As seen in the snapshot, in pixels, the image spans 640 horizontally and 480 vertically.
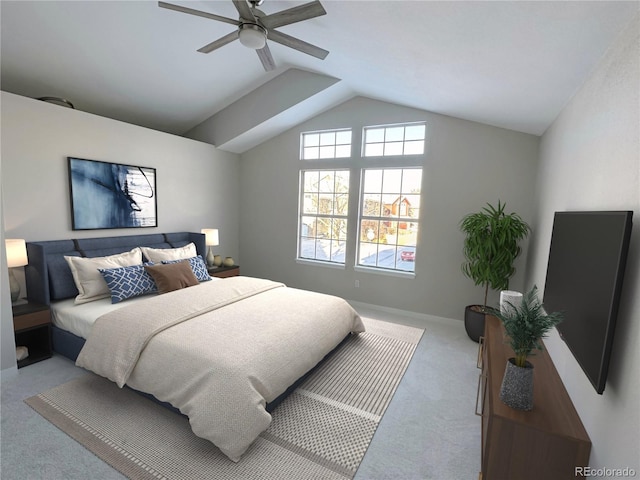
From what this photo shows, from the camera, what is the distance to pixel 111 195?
3.71m

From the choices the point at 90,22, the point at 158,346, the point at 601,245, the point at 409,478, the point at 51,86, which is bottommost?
the point at 409,478

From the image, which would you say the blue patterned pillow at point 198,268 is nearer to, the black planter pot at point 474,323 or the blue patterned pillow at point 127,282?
the blue patterned pillow at point 127,282

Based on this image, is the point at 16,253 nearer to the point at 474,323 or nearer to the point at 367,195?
the point at 367,195

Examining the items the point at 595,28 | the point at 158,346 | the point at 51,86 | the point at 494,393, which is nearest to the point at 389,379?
the point at 494,393

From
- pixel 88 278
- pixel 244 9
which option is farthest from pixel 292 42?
pixel 88 278

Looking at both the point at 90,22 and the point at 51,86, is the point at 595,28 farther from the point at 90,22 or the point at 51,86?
the point at 51,86

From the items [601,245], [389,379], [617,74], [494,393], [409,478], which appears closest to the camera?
[601,245]

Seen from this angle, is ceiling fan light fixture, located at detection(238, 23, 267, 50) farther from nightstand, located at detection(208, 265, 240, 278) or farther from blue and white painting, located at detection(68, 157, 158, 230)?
nightstand, located at detection(208, 265, 240, 278)

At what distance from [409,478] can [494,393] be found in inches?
27.5

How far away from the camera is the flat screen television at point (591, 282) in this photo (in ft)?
3.86

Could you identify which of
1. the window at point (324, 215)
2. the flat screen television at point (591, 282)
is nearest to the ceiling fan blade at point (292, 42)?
the flat screen television at point (591, 282)

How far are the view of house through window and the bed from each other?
151cm

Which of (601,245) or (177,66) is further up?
(177,66)

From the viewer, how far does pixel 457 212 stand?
3910 millimetres
